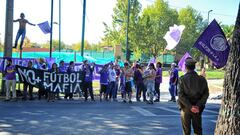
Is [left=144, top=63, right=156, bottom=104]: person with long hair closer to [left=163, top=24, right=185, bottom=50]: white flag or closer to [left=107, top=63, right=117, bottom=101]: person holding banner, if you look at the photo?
[left=107, top=63, right=117, bottom=101]: person holding banner

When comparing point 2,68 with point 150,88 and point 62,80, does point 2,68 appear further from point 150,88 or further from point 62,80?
point 150,88

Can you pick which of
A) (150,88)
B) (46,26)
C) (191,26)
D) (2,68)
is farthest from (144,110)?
(191,26)

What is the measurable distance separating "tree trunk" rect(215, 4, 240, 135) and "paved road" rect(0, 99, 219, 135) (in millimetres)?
4761

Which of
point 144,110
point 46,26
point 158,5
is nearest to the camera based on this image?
point 144,110

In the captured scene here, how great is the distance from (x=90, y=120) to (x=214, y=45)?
25.2 feet

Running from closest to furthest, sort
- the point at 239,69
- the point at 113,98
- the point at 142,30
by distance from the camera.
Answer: the point at 239,69
the point at 113,98
the point at 142,30

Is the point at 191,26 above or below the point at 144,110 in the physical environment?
above

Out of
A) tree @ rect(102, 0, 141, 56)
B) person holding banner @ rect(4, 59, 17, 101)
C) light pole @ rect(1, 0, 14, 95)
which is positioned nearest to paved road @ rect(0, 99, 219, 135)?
person holding banner @ rect(4, 59, 17, 101)

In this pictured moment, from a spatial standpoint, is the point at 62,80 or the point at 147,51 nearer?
the point at 62,80

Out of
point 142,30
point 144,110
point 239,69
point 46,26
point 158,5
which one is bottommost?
point 144,110

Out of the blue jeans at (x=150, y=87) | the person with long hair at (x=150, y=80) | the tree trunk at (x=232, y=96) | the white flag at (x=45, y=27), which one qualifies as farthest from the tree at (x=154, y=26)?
the tree trunk at (x=232, y=96)

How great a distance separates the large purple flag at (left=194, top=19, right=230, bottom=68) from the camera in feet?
57.1

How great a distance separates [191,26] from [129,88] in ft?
207

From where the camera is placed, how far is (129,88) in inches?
727
